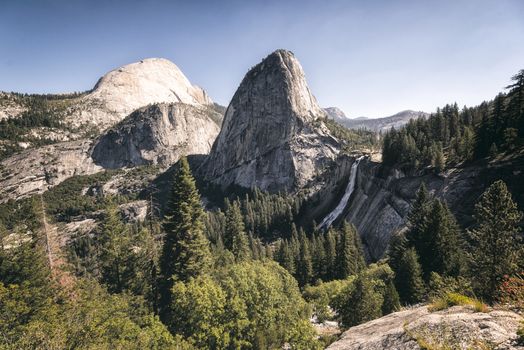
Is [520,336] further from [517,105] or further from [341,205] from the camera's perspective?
[341,205]

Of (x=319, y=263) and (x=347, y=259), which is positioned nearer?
(x=347, y=259)

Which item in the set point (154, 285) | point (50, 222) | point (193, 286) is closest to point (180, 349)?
point (193, 286)

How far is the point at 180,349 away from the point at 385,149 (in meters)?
102

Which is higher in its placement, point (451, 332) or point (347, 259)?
point (451, 332)

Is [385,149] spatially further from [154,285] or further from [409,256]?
[154,285]

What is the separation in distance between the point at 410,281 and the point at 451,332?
3761cm

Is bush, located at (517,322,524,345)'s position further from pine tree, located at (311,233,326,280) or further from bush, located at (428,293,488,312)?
pine tree, located at (311,233,326,280)

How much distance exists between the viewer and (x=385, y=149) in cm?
10562

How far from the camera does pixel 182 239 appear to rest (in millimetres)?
32500

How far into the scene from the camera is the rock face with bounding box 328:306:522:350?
7062mm

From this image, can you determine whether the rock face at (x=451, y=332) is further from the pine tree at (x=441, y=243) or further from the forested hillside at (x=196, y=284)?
the pine tree at (x=441, y=243)

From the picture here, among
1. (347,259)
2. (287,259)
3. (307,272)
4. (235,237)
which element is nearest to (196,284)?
(235,237)

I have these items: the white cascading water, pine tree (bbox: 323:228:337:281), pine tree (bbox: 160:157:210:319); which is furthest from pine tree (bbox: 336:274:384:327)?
the white cascading water

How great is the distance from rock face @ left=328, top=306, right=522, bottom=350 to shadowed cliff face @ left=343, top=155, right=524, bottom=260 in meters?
54.7
